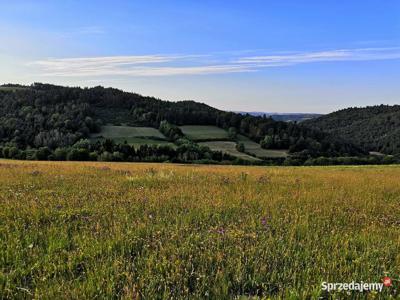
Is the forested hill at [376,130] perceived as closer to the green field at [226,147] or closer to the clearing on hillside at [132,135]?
the green field at [226,147]

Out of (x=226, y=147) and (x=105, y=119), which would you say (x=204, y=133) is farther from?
(x=105, y=119)

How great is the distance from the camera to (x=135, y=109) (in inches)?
5443

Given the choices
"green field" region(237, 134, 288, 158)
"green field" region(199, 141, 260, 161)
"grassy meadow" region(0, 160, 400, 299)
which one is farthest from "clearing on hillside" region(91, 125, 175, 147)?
"grassy meadow" region(0, 160, 400, 299)

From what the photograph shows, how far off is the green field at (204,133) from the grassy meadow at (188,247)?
99.7 meters

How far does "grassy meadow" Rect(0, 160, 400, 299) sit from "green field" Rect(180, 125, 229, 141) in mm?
99715

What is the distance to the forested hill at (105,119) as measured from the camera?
97.2 m

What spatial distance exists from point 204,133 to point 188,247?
110 metres

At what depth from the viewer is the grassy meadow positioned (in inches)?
148

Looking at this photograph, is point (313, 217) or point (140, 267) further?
point (313, 217)

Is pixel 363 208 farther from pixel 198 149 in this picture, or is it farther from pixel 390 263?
pixel 198 149

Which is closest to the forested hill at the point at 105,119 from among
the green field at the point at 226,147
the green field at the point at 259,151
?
the green field at the point at 259,151

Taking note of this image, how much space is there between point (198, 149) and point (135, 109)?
53.2 metres

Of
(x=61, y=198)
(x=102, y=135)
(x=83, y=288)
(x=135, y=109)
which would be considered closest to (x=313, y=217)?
(x=83, y=288)

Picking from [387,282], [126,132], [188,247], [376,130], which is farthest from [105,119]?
[387,282]
